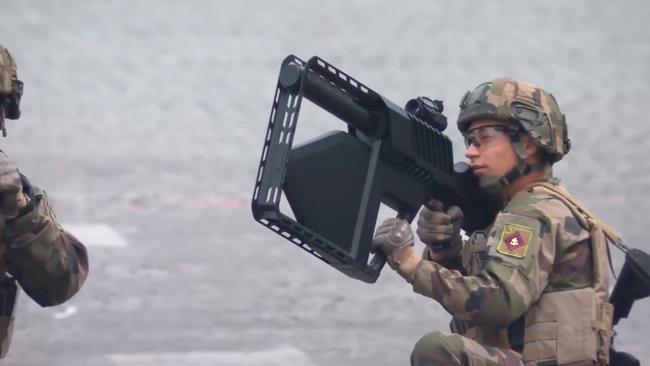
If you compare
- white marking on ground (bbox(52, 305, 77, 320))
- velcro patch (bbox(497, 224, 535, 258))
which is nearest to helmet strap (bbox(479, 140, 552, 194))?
velcro patch (bbox(497, 224, 535, 258))

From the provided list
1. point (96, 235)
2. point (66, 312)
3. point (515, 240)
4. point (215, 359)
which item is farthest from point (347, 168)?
point (96, 235)

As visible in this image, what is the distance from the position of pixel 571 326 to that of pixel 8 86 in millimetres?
1842

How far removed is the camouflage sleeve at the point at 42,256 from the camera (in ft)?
14.0

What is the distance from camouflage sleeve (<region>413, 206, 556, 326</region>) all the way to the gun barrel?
1.57 feet

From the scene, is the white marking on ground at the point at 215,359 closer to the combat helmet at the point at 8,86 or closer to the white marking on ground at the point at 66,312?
the white marking on ground at the point at 66,312

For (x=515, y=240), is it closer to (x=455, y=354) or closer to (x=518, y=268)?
(x=518, y=268)

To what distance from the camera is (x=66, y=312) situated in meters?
8.19

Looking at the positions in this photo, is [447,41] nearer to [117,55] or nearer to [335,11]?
[335,11]

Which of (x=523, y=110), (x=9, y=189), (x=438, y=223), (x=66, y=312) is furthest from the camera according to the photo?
(x=66, y=312)

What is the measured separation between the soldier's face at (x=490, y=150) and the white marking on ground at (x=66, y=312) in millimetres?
4108

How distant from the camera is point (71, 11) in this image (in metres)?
14.7

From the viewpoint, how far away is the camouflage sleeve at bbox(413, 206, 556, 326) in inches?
167

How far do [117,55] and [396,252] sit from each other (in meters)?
10.1

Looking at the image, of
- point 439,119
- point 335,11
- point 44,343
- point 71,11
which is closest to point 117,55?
point 71,11
